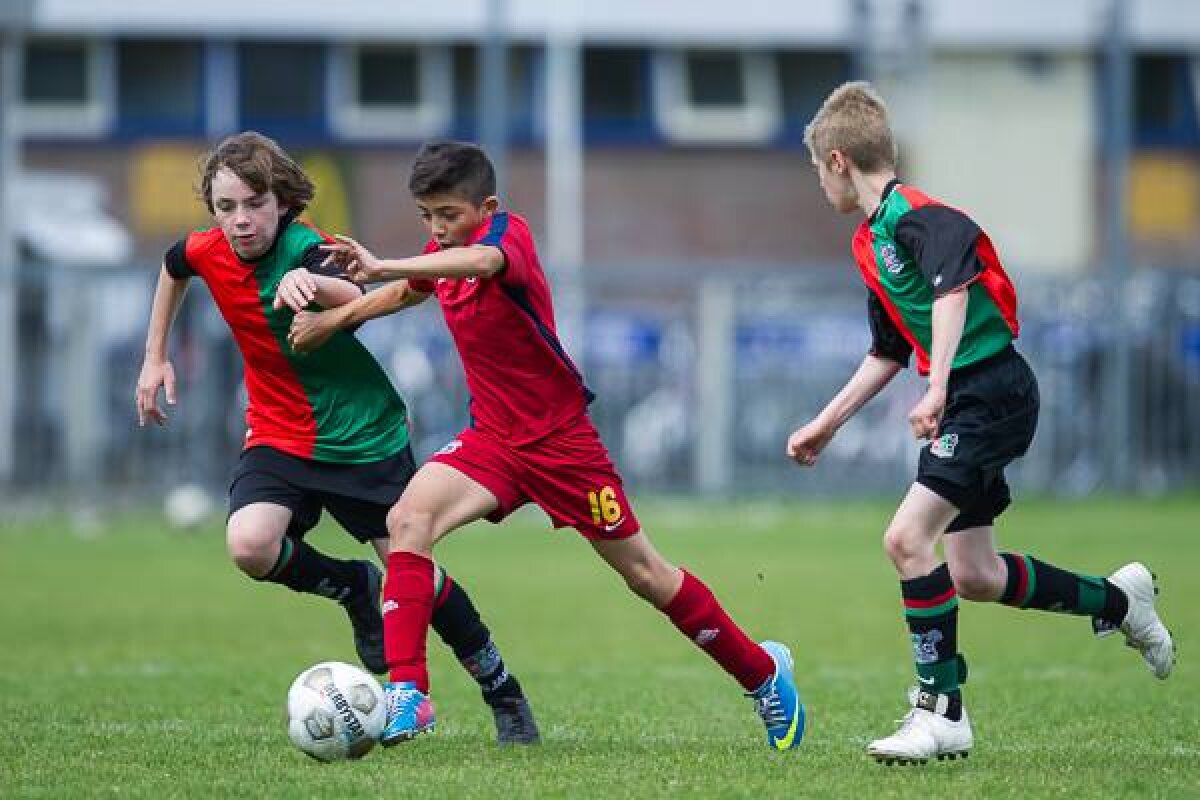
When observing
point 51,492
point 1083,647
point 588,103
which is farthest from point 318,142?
point 1083,647

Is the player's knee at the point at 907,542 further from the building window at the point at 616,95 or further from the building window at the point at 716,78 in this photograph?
the building window at the point at 716,78

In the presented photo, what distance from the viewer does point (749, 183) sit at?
29.1m

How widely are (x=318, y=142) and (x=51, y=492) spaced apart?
1056 cm

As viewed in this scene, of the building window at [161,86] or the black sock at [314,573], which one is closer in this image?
the black sock at [314,573]

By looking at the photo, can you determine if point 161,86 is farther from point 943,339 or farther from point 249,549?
point 943,339

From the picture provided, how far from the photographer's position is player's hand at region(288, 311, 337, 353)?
686 cm

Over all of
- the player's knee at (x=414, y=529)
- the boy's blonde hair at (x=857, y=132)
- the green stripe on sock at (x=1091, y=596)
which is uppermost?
the boy's blonde hair at (x=857, y=132)

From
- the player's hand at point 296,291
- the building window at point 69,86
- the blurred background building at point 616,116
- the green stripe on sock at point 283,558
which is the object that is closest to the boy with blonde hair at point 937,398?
the player's hand at point 296,291

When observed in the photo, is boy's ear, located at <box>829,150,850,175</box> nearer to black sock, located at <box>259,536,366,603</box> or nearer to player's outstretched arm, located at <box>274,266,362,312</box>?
player's outstretched arm, located at <box>274,266,362,312</box>

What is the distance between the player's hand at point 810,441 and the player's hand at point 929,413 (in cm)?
78

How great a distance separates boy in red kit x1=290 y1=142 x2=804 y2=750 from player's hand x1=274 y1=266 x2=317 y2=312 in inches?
4.7

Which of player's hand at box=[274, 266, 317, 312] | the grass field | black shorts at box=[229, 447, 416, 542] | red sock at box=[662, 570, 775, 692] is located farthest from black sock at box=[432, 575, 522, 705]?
player's hand at box=[274, 266, 317, 312]

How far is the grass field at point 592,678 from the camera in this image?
20.4 ft

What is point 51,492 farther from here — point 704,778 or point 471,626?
point 704,778
